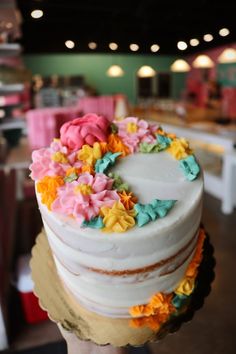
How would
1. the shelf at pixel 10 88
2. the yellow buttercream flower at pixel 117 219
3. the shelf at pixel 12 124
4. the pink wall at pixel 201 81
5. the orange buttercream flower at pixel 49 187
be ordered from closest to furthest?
1. the yellow buttercream flower at pixel 117 219
2. the orange buttercream flower at pixel 49 187
3. the shelf at pixel 10 88
4. the shelf at pixel 12 124
5. the pink wall at pixel 201 81

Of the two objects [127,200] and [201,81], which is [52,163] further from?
[201,81]

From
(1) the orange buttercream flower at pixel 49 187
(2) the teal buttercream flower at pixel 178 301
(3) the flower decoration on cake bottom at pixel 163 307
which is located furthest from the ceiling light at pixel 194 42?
(2) the teal buttercream flower at pixel 178 301

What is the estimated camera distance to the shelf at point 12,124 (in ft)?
12.7

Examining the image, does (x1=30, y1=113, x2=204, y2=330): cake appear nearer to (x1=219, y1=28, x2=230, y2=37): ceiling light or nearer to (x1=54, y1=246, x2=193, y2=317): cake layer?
(x1=54, y1=246, x2=193, y2=317): cake layer

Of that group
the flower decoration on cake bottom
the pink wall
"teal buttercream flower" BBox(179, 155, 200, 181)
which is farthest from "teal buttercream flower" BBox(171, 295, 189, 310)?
the pink wall

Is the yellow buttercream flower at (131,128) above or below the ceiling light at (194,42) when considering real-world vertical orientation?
below

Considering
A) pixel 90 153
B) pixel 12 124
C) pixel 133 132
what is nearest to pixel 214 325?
pixel 133 132

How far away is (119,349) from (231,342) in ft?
3.03

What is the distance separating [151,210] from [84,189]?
221 millimetres

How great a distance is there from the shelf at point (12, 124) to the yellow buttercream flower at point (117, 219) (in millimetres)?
3191

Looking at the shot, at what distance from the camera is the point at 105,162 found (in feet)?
3.84

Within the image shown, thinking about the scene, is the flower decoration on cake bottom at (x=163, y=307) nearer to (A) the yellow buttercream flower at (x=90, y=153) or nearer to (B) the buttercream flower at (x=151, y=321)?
(B) the buttercream flower at (x=151, y=321)

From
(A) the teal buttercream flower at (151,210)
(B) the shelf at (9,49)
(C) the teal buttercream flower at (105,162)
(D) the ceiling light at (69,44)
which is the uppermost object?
(B) the shelf at (9,49)

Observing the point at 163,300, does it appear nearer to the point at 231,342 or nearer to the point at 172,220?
the point at 172,220
